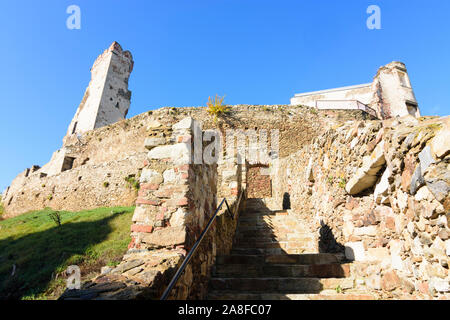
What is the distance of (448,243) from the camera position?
6.18ft

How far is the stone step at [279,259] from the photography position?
383 centimetres

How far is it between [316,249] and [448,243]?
3.83 meters

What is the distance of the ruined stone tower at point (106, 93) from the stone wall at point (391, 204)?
24.2 meters

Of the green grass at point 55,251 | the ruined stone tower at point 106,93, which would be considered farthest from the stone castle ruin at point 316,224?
the ruined stone tower at point 106,93

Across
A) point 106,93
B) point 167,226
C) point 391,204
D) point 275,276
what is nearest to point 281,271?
point 275,276

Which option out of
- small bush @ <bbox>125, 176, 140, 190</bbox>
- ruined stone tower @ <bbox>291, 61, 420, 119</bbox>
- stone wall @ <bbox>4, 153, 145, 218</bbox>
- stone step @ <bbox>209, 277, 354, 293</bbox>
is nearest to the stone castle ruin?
stone step @ <bbox>209, 277, 354, 293</bbox>

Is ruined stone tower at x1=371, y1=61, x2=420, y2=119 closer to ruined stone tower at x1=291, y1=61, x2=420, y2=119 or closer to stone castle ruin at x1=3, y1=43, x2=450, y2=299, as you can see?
ruined stone tower at x1=291, y1=61, x2=420, y2=119

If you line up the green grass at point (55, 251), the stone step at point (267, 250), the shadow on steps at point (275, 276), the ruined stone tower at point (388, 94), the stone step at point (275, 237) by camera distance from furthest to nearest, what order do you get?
the ruined stone tower at point (388, 94)
the stone step at point (275, 237)
the green grass at point (55, 251)
the stone step at point (267, 250)
the shadow on steps at point (275, 276)

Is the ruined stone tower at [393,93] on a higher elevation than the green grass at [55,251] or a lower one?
higher

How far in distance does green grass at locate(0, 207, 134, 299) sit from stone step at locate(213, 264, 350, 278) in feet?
12.2

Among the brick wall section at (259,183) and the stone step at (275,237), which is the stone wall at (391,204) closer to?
the stone step at (275,237)

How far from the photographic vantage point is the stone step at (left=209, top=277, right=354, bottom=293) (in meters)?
3.15

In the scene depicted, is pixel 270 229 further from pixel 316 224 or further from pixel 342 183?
pixel 342 183
